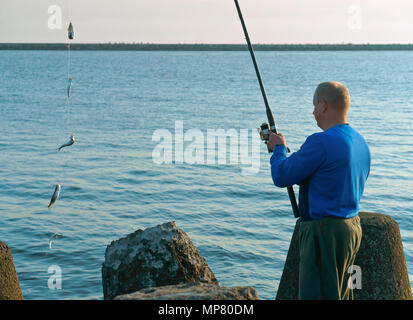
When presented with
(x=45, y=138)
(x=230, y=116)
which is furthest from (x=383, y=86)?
(x=45, y=138)

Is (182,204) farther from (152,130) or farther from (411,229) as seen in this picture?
(152,130)

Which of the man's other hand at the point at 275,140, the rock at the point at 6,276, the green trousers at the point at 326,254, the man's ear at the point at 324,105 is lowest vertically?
the rock at the point at 6,276

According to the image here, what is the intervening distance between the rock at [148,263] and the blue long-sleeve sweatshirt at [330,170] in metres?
1.63

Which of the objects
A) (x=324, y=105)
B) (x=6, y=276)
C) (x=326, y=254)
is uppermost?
(x=324, y=105)

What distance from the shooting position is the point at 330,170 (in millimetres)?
3441

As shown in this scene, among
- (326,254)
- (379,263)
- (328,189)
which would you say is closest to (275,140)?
(328,189)

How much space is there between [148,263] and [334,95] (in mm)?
2203

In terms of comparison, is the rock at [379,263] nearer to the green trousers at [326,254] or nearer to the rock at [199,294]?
the green trousers at [326,254]

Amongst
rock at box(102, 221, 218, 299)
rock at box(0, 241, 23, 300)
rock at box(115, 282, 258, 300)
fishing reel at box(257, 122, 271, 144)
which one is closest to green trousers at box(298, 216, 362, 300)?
rock at box(115, 282, 258, 300)

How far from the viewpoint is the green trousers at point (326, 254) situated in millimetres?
3469

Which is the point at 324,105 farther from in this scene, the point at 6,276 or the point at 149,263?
the point at 6,276

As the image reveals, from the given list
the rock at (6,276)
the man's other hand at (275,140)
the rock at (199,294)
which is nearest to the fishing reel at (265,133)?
the man's other hand at (275,140)

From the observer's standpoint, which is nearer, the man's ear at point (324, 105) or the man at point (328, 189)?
the man at point (328, 189)

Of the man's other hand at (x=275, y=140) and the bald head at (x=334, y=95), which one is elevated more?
the bald head at (x=334, y=95)
